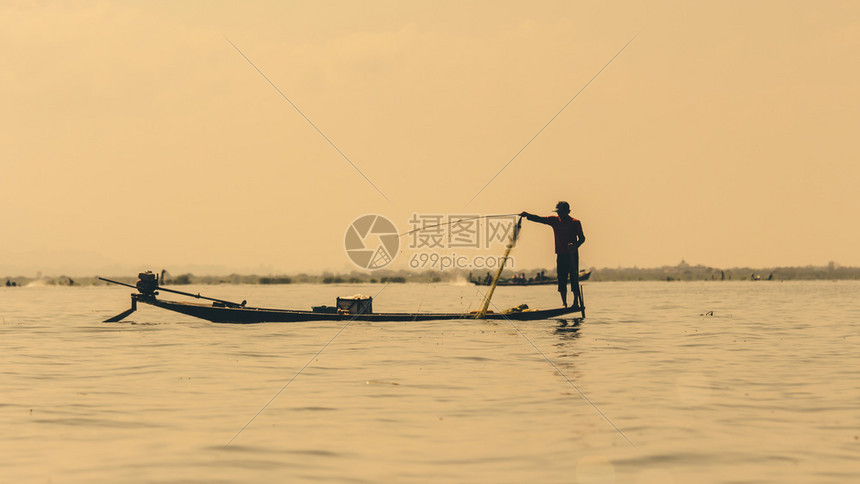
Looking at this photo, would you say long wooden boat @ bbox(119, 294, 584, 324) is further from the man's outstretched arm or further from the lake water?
the lake water

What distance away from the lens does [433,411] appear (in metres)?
11.1

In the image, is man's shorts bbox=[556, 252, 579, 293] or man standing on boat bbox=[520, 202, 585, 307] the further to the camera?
man's shorts bbox=[556, 252, 579, 293]

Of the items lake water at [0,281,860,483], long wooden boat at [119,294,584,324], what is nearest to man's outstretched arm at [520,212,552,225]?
long wooden boat at [119,294,584,324]

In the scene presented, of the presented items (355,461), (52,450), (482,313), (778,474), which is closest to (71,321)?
(482,313)

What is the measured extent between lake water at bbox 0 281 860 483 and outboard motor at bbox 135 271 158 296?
620 cm

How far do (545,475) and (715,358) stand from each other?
11.5 metres

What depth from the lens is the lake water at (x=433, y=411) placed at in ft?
26.0

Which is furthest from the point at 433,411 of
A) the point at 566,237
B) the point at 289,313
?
the point at 566,237

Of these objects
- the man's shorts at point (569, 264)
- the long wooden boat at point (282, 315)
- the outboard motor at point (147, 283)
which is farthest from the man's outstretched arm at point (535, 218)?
the outboard motor at point (147, 283)

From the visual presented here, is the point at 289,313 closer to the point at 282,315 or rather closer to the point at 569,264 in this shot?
the point at 282,315

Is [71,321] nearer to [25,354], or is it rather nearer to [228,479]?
[25,354]

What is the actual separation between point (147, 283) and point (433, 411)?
19.8m

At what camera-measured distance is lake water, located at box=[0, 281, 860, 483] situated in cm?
794

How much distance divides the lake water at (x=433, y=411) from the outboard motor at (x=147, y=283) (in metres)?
6.20
